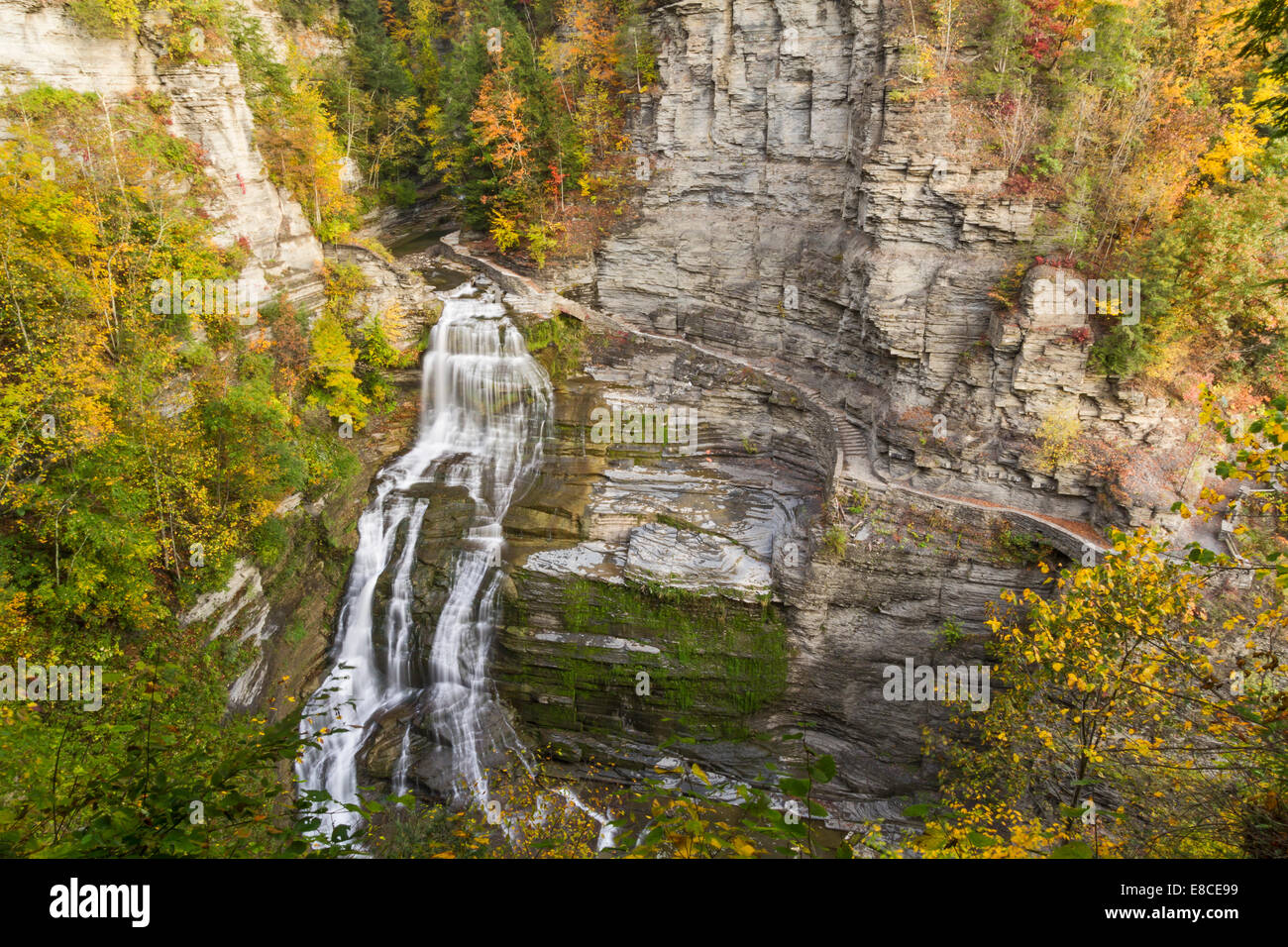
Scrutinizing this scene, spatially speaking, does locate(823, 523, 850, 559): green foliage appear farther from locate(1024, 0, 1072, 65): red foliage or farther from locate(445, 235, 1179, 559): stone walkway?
locate(1024, 0, 1072, 65): red foliage

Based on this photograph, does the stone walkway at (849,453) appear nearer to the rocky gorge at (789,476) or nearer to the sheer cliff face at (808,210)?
the rocky gorge at (789,476)

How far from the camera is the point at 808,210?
962 inches

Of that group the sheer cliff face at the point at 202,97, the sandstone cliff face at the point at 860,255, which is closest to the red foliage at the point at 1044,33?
the sandstone cliff face at the point at 860,255

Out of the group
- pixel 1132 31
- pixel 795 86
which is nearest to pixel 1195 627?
pixel 1132 31

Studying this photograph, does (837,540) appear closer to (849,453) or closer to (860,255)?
(849,453)

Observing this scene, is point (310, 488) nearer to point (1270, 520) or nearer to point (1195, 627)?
point (1195, 627)

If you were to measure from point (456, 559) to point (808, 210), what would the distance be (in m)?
19.1

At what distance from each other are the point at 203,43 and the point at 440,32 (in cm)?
2480

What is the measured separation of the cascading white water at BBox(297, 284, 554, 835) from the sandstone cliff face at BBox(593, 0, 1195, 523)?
6.86m

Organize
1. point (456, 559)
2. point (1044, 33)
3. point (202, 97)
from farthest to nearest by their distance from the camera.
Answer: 1. point (456, 559)
2. point (1044, 33)
3. point (202, 97)

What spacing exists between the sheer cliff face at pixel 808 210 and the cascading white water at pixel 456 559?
685cm

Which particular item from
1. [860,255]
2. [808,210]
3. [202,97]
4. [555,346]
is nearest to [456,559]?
[555,346]

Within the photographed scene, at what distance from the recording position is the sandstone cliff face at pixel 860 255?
16.5m

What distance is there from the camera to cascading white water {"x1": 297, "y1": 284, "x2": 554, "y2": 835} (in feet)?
56.4
